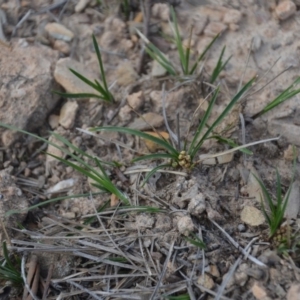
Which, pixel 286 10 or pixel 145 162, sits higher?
pixel 286 10

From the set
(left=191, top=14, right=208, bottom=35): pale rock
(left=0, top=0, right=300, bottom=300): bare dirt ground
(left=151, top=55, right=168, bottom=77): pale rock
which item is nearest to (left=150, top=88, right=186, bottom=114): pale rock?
(left=0, top=0, right=300, bottom=300): bare dirt ground

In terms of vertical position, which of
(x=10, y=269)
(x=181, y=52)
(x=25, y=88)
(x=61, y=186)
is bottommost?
(x=10, y=269)

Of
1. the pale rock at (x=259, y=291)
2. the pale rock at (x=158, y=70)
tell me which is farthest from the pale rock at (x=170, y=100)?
the pale rock at (x=259, y=291)

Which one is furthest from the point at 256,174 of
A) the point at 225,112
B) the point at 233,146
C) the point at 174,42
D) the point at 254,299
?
the point at 174,42

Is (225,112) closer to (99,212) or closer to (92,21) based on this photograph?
(99,212)

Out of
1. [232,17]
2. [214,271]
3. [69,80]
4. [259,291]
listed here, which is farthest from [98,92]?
[259,291]

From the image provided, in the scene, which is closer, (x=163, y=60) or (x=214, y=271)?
(x=214, y=271)

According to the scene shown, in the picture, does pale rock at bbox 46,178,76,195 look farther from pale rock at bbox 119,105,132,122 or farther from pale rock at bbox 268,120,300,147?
pale rock at bbox 268,120,300,147

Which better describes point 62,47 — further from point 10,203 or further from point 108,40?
point 10,203
